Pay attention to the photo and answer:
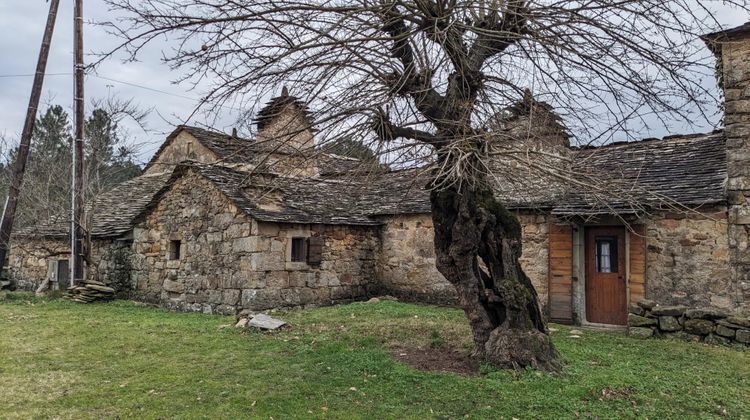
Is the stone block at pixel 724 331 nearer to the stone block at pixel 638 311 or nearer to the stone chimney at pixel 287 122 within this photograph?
the stone block at pixel 638 311

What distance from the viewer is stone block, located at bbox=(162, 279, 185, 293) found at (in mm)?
12047

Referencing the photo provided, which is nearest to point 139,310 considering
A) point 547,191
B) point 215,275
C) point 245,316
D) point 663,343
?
point 215,275

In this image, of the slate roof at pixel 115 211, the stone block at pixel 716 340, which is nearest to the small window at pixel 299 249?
the slate roof at pixel 115 211

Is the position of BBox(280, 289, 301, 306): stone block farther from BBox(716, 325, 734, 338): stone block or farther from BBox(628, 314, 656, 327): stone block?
BBox(716, 325, 734, 338): stone block

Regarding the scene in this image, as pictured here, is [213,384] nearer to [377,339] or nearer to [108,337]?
[377,339]

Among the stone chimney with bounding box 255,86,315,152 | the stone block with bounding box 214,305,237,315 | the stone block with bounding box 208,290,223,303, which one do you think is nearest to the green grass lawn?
the stone block with bounding box 214,305,237,315

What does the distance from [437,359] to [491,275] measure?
1.33 metres

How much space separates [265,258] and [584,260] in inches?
272

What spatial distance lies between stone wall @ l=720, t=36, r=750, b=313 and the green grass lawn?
1.89 metres

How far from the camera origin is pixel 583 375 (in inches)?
228

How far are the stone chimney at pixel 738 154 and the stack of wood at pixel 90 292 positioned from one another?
13.7 meters

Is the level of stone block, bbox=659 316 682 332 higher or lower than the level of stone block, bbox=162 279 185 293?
lower

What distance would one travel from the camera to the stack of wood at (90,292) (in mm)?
12547

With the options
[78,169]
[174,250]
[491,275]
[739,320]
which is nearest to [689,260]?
[739,320]
